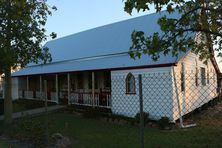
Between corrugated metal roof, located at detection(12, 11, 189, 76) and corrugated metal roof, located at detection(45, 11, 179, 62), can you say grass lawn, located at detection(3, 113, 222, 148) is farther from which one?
corrugated metal roof, located at detection(45, 11, 179, 62)

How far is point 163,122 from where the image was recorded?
16.2m

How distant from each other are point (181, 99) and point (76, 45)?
13.7 m

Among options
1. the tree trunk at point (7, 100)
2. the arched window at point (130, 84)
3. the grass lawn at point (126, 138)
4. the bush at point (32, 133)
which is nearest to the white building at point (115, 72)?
the arched window at point (130, 84)

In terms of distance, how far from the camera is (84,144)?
37.2ft

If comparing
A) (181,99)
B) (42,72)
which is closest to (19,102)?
(42,72)

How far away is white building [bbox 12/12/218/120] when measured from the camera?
57.6 ft

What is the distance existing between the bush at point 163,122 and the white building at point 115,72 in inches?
19.1

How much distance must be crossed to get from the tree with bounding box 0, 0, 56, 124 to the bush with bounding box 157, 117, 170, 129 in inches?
261

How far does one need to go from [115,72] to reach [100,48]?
17.7ft

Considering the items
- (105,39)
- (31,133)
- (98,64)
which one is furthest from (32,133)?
(105,39)

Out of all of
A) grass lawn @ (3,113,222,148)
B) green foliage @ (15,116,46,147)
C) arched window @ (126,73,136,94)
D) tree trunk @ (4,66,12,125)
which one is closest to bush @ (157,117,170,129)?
grass lawn @ (3,113,222,148)

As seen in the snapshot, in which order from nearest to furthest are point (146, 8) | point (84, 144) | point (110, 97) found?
point (146, 8) < point (84, 144) < point (110, 97)

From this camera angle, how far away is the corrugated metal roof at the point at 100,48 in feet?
70.2

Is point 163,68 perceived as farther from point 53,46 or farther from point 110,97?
point 53,46
